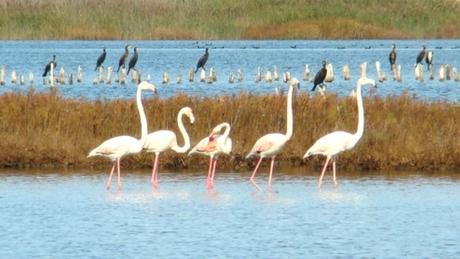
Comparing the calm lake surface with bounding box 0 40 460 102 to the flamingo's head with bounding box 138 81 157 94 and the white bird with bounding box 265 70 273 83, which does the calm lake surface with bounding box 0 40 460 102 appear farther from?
the flamingo's head with bounding box 138 81 157 94

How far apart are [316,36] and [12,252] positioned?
5172cm

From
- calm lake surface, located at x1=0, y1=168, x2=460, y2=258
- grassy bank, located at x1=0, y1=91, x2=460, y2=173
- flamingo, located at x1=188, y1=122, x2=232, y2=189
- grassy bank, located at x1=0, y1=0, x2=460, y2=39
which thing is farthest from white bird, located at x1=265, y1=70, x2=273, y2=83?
flamingo, located at x1=188, y1=122, x2=232, y2=189

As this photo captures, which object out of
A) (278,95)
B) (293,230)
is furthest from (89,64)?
(293,230)

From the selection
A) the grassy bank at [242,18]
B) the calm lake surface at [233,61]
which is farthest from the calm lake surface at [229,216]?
the grassy bank at [242,18]

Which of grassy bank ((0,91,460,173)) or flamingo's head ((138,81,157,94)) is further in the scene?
grassy bank ((0,91,460,173))

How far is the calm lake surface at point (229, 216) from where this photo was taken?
12.4 metres

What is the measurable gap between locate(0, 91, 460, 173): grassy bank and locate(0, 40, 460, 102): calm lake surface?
1250 cm

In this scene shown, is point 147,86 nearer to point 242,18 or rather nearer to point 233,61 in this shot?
point 233,61

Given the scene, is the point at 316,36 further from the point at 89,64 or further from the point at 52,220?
the point at 52,220

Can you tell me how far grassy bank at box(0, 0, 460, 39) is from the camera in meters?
59.4

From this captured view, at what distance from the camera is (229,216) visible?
1453 cm

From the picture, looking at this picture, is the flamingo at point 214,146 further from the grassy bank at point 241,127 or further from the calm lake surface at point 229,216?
the grassy bank at point 241,127

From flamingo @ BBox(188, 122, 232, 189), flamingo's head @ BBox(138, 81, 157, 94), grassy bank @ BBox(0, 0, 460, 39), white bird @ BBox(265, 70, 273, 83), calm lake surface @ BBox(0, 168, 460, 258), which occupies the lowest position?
calm lake surface @ BBox(0, 168, 460, 258)

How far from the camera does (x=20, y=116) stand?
19.2m
